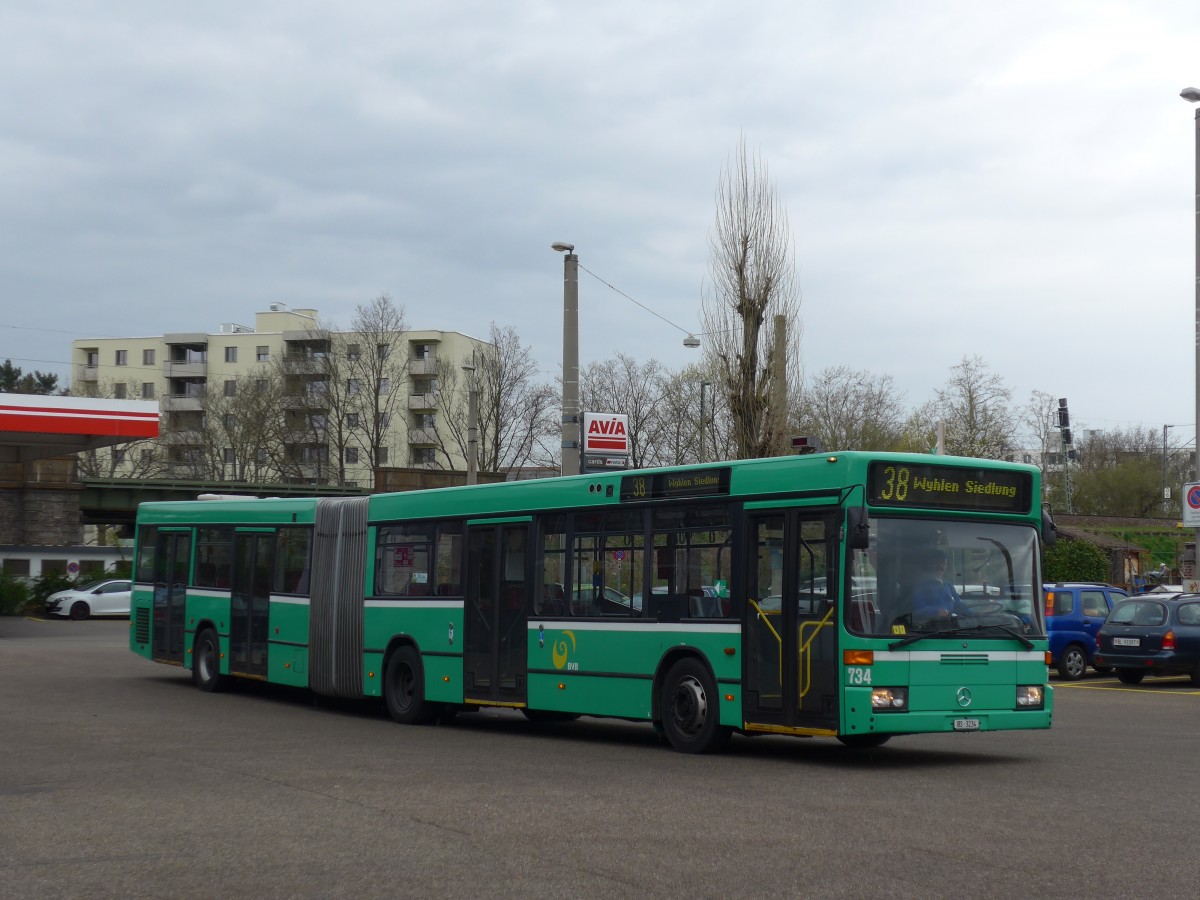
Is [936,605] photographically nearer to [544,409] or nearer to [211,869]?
[211,869]

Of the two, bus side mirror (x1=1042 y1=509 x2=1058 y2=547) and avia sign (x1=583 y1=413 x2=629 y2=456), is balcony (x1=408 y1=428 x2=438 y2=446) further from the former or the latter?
bus side mirror (x1=1042 y1=509 x2=1058 y2=547)

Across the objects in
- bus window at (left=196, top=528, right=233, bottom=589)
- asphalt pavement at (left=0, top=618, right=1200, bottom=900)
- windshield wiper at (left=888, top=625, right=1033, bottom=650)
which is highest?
bus window at (left=196, top=528, right=233, bottom=589)

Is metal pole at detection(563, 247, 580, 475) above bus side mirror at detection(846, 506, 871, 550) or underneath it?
above

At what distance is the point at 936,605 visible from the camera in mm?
13102

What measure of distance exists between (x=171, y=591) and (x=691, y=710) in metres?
12.4

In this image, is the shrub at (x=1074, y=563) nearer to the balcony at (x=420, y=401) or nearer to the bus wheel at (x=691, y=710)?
the bus wheel at (x=691, y=710)

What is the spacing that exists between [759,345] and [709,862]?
91.3ft

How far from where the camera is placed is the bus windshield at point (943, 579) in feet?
42.0

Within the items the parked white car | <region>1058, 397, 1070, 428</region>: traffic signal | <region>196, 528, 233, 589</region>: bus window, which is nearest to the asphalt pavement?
<region>196, 528, 233, 589</region>: bus window

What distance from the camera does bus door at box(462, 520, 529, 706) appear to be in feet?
54.6

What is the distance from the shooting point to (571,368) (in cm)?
2544

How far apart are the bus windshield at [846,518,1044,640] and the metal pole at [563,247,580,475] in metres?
12.2

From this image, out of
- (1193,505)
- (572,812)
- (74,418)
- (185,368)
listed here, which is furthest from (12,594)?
(185,368)

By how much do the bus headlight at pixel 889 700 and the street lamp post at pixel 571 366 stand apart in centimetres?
1280
